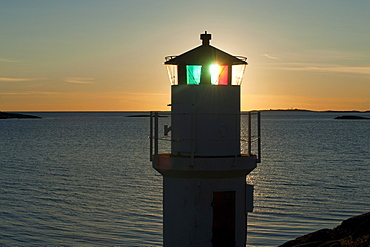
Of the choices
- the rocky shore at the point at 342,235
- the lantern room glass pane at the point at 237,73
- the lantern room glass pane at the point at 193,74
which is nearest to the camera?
the lantern room glass pane at the point at 193,74

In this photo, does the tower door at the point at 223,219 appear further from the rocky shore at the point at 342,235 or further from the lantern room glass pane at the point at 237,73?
the rocky shore at the point at 342,235

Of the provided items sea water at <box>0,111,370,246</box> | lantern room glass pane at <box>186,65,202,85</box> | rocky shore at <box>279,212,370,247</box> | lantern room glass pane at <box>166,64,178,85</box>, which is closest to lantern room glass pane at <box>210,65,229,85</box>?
lantern room glass pane at <box>186,65,202,85</box>

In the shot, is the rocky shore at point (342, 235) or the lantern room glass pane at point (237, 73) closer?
the lantern room glass pane at point (237, 73)

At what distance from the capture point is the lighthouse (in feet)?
27.8

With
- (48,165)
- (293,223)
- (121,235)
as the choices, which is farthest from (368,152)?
(121,235)

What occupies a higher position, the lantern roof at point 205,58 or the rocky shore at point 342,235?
the lantern roof at point 205,58

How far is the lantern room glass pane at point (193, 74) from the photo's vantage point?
862cm

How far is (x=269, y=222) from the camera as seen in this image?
70.2ft

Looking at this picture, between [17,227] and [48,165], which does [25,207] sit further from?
[48,165]

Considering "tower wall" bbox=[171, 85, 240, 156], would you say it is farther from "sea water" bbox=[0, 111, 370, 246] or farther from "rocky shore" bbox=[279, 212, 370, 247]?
"sea water" bbox=[0, 111, 370, 246]

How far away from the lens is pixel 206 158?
8.36 meters

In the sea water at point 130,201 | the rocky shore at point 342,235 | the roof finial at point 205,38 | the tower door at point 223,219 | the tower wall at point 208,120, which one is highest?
the roof finial at point 205,38

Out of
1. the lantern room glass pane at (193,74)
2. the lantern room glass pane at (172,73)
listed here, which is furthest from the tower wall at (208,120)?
the lantern room glass pane at (172,73)

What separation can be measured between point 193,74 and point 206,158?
1.40 metres
